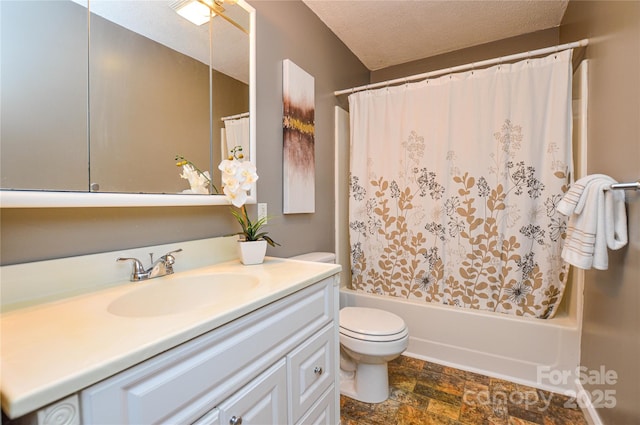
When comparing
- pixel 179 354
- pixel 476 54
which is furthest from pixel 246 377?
pixel 476 54

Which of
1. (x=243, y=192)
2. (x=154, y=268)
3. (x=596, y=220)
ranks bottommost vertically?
(x=154, y=268)

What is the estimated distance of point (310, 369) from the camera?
1.06 metres

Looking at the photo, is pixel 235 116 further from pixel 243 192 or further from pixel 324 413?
pixel 324 413

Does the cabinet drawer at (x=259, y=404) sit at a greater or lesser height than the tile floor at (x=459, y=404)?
greater

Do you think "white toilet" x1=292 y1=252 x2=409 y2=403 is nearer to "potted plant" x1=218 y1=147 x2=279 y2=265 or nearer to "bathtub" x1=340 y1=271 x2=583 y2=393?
"bathtub" x1=340 y1=271 x2=583 y2=393

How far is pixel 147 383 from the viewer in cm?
56

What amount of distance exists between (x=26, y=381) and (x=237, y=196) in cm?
86

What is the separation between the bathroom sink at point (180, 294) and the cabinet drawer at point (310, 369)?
12.1 inches

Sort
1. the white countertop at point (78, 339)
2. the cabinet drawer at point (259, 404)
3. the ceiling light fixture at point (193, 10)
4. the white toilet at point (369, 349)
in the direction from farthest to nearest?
the white toilet at point (369, 349) < the ceiling light fixture at point (193, 10) < the cabinet drawer at point (259, 404) < the white countertop at point (78, 339)

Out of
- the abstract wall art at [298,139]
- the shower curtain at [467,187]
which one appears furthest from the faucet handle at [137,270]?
the shower curtain at [467,187]

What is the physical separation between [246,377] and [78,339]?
16.0 inches

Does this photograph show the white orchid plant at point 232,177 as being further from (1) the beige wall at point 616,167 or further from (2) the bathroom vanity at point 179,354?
(1) the beige wall at point 616,167

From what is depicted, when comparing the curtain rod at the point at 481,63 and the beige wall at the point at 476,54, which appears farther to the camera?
the beige wall at the point at 476,54

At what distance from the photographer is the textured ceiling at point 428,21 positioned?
1919mm
